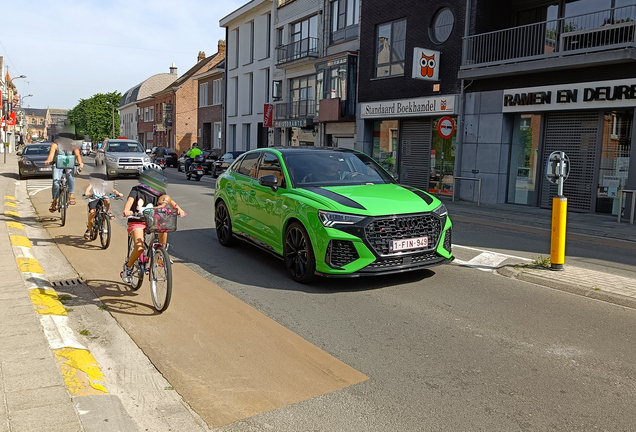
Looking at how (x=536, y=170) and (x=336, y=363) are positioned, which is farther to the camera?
(x=536, y=170)

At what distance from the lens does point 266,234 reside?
25.2 ft

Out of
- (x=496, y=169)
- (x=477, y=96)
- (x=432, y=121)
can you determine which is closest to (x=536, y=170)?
(x=496, y=169)

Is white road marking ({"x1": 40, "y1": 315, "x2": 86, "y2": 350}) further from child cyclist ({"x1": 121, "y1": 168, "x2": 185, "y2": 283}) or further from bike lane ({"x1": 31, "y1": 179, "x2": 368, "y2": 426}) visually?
child cyclist ({"x1": 121, "y1": 168, "x2": 185, "y2": 283})

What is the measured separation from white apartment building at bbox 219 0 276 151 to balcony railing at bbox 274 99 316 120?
2.27 meters

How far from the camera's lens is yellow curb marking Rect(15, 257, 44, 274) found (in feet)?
23.4

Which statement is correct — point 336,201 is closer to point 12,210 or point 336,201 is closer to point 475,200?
point 12,210

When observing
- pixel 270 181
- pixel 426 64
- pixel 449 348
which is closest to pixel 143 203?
pixel 270 181

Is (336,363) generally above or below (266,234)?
below

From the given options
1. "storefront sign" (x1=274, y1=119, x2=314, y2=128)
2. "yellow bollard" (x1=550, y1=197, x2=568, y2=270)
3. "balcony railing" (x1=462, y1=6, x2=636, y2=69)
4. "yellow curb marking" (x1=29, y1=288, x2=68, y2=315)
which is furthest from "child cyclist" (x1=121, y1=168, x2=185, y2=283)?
"storefront sign" (x1=274, y1=119, x2=314, y2=128)

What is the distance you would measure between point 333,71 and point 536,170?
12869 millimetres

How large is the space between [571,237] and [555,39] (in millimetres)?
8855

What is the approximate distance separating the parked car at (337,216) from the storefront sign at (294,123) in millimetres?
22813

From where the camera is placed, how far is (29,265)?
7410mm

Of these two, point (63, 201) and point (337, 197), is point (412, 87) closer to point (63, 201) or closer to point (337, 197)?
point (63, 201)
